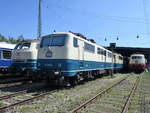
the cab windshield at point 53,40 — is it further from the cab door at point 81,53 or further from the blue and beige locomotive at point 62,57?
the cab door at point 81,53

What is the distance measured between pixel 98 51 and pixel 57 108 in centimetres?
974

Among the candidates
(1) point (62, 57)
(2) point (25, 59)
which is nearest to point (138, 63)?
(2) point (25, 59)

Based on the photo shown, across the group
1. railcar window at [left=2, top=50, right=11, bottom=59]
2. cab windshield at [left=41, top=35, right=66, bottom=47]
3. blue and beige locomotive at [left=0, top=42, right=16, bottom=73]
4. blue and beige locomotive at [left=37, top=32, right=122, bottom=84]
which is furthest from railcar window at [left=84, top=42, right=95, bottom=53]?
railcar window at [left=2, top=50, right=11, bottom=59]

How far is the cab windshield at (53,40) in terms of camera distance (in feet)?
31.9

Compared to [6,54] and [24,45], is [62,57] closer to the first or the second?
[24,45]

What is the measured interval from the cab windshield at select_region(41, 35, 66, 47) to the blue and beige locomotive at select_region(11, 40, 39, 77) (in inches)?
85.0

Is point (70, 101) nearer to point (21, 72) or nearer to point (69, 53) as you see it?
point (69, 53)

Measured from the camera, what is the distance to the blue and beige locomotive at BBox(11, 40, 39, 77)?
38.8ft

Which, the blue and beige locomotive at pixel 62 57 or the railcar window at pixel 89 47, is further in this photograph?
the railcar window at pixel 89 47

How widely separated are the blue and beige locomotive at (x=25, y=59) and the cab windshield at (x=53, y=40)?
216 centimetres

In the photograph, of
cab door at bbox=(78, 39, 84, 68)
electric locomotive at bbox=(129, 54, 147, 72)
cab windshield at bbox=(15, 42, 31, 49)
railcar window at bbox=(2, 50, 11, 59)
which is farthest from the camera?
electric locomotive at bbox=(129, 54, 147, 72)

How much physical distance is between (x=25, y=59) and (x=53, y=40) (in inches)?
133

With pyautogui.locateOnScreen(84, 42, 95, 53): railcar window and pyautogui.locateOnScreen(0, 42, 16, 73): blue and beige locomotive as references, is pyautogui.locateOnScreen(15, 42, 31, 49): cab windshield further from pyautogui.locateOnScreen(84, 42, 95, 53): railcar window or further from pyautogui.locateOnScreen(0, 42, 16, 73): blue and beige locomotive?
pyautogui.locateOnScreen(84, 42, 95, 53): railcar window

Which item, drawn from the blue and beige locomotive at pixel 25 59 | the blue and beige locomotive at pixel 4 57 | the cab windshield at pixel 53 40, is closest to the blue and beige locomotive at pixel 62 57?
the cab windshield at pixel 53 40
